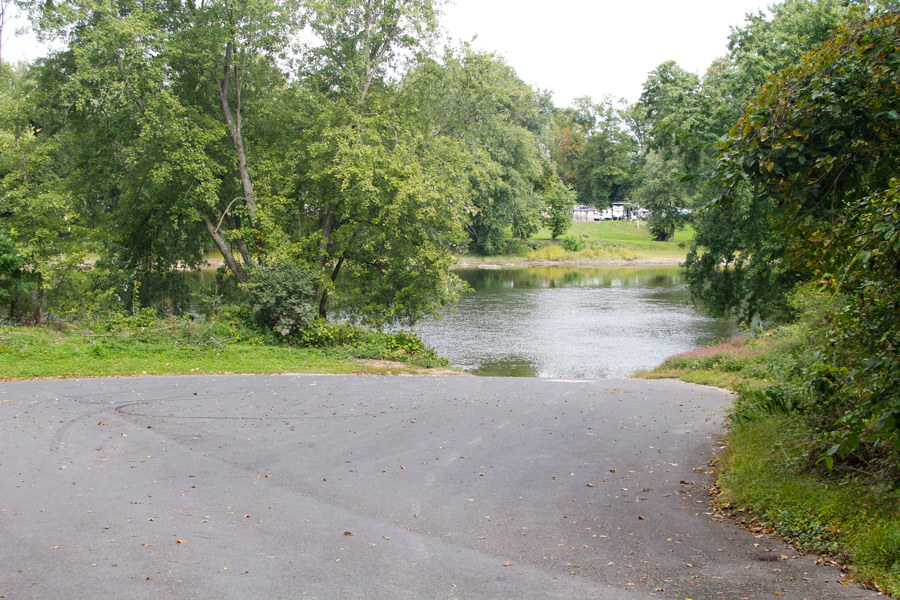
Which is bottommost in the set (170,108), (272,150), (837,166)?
(837,166)

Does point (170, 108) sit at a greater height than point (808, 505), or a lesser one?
greater

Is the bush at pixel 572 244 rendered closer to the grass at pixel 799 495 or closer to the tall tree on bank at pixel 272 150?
the tall tree on bank at pixel 272 150

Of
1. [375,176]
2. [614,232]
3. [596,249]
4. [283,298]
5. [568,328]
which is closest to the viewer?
[283,298]

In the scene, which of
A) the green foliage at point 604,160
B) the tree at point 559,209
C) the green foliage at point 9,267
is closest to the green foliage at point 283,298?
the green foliage at point 9,267

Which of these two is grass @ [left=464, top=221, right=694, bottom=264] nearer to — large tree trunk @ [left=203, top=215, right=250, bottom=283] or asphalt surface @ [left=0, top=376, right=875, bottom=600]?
large tree trunk @ [left=203, top=215, right=250, bottom=283]

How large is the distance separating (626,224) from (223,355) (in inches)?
3023

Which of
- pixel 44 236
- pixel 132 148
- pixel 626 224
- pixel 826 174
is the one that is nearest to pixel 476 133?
pixel 132 148

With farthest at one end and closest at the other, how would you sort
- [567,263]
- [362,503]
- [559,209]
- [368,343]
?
[559,209] < [567,263] < [368,343] < [362,503]

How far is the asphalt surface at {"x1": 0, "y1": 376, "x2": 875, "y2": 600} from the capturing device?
225 inches

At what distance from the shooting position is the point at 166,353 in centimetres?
1891

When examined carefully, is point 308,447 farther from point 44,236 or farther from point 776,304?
point 776,304

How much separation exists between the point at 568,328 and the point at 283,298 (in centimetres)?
1861

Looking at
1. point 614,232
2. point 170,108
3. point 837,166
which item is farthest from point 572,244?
point 837,166

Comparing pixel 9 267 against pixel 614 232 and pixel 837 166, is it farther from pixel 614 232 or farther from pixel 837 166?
pixel 614 232
